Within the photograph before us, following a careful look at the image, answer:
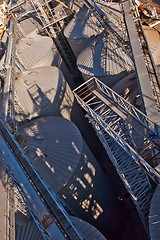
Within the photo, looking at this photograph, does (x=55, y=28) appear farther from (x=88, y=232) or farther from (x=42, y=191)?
(x=88, y=232)

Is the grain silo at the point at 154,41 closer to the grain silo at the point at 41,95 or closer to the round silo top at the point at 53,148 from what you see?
the grain silo at the point at 41,95

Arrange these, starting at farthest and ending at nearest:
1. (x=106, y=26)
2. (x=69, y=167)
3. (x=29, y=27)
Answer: (x=29, y=27), (x=106, y=26), (x=69, y=167)

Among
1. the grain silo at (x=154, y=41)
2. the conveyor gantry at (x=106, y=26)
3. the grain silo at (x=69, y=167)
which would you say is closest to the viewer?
the grain silo at (x=69, y=167)

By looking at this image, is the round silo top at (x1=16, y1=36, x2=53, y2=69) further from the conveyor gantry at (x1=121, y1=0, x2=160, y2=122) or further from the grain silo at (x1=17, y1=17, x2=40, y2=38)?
the conveyor gantry at (x1=121, y1=0, x2=160, y2=122)

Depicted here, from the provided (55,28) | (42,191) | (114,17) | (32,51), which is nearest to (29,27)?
(55,28)

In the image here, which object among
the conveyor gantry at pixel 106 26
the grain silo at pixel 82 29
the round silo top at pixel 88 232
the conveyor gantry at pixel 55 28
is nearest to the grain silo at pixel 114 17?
the conveyor gantry at pixel 106 26

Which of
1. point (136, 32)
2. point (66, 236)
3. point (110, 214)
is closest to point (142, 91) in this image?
point (136, 32)

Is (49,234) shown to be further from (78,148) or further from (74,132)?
(74,132)

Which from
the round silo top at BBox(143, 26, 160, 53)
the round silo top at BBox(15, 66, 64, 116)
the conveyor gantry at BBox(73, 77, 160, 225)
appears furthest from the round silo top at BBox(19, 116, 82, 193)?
the round silo top at BBox(143, 26, 160, 53)
